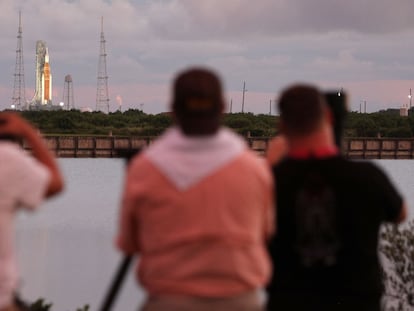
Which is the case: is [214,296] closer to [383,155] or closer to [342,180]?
[342,180]

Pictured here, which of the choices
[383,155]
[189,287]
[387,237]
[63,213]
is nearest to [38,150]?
[189,287]

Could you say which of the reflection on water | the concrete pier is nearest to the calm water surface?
Result: the reflection on water

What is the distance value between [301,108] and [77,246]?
2593 inches

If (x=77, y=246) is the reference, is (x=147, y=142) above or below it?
above

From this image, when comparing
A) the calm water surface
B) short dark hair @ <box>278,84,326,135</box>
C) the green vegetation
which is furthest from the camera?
the green vegetation

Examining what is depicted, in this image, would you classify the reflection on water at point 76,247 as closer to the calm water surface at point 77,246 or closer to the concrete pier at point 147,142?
the calm water surface at point 77,246

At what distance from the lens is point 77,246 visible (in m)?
69.6

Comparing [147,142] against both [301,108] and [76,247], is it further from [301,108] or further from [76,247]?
[301,108]

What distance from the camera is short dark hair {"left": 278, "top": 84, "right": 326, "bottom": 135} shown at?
459cm

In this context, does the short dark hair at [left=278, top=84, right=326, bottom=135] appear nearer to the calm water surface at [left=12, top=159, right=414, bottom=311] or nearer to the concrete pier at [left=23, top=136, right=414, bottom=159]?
the calm water surface at [left=12, top=159, right=414, bottom=311]

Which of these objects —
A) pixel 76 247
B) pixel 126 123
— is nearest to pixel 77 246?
pixel 76 247

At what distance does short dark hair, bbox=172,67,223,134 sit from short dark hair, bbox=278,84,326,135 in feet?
1.61

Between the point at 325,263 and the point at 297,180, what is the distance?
0.38 m

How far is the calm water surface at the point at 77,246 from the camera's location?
22.2 m
